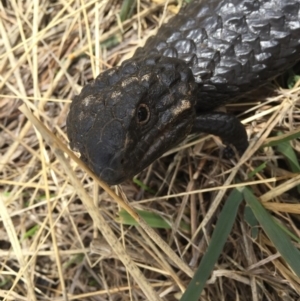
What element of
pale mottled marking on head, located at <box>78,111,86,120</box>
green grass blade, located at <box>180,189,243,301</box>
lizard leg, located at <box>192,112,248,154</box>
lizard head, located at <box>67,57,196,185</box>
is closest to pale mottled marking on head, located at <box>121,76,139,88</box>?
lizard head, located at <box>67,57,196,185</box>

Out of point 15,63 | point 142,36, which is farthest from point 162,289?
point 15,63

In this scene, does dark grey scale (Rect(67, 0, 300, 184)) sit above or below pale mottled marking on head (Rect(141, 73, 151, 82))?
below

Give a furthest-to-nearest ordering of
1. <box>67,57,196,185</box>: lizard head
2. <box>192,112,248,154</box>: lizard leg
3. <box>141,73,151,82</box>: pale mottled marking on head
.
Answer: <box>192,112,248,154</box>: lizard leg
<box>141,73,151,82</box>: pale mottled marking on head
<box>67,57,196,185</box>: lizard head

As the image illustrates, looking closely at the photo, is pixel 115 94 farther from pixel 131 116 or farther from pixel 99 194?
pixel 99 194

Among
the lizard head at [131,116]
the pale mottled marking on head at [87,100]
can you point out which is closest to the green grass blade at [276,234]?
the lizard head at [131,116]

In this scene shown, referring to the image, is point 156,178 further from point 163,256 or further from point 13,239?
point 13,239

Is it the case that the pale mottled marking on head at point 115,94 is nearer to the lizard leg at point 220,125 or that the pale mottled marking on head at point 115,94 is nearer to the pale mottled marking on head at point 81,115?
the pale mottled marking on head at point 81,115

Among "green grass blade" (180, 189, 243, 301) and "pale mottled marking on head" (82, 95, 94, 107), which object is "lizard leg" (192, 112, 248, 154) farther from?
"pale mottled marking on head" (82, 95, 94, 107)
